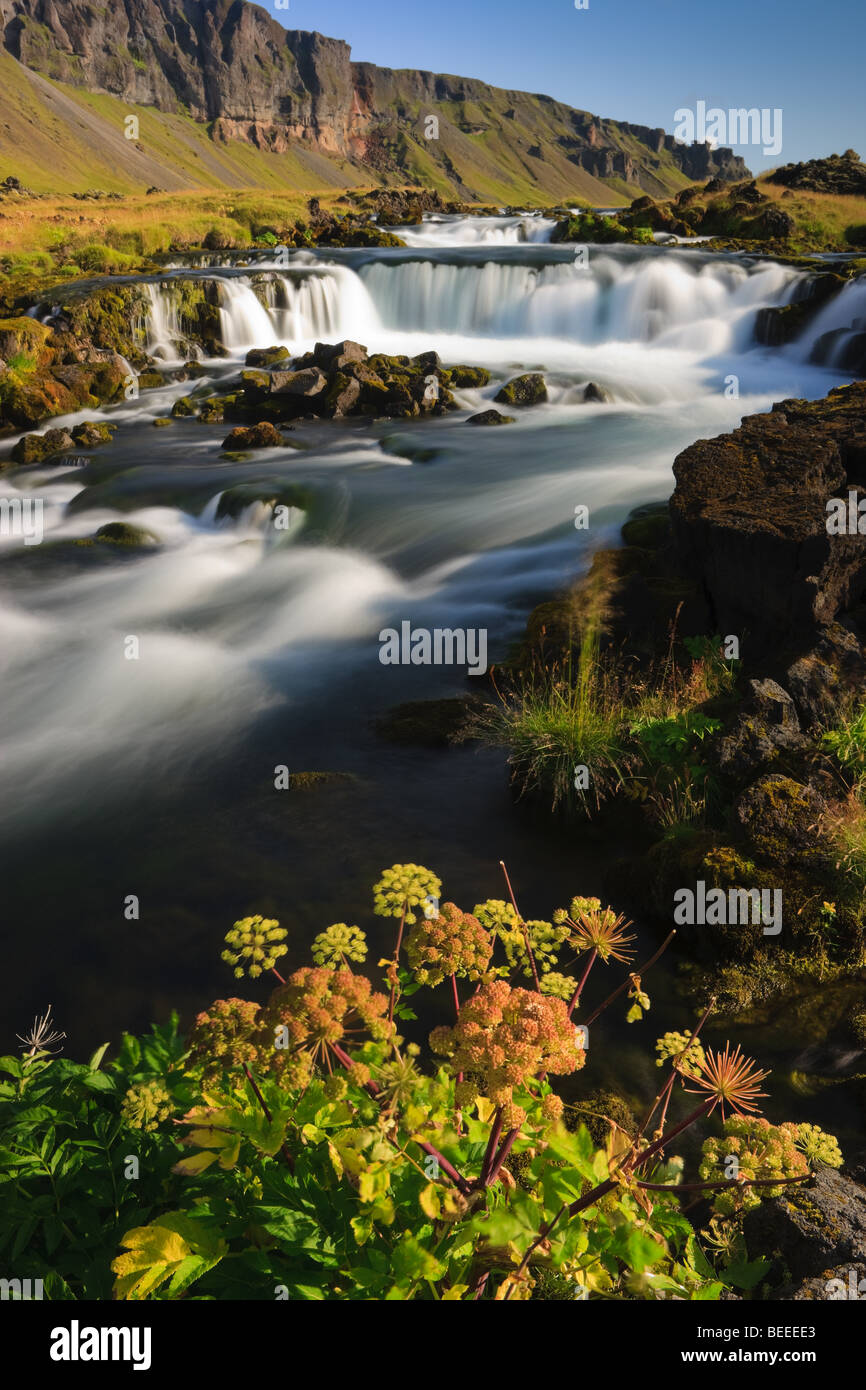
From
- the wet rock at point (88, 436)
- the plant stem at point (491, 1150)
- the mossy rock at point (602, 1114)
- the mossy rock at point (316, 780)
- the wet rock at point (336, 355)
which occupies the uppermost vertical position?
the wet rock at point (336, 355)

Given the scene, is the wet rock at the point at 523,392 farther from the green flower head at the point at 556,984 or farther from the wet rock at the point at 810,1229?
the green flower head at the point at 556,984

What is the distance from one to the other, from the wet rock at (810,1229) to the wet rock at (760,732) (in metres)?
3.61

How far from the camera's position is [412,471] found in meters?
18.0

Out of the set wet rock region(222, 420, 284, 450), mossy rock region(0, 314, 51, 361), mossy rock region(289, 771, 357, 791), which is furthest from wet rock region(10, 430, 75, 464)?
mossy rock region(289, 771, 357, 791)

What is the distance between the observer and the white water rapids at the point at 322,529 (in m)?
9.48

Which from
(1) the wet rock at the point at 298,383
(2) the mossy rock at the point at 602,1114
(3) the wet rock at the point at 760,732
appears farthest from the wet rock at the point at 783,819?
(1) the wet rock at the point at 298,383

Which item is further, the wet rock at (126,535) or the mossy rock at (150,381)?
the mossy rock at (150,381)

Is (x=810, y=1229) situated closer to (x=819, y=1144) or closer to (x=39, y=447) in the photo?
(x=819, y=1144)

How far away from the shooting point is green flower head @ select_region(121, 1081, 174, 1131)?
2.25 metres

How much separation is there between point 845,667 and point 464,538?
814cm

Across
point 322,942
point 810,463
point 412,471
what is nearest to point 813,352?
point 412,471

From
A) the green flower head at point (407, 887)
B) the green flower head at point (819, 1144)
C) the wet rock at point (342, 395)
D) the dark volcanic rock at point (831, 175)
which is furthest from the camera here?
the dark volcanic rock at point (831, 175)
